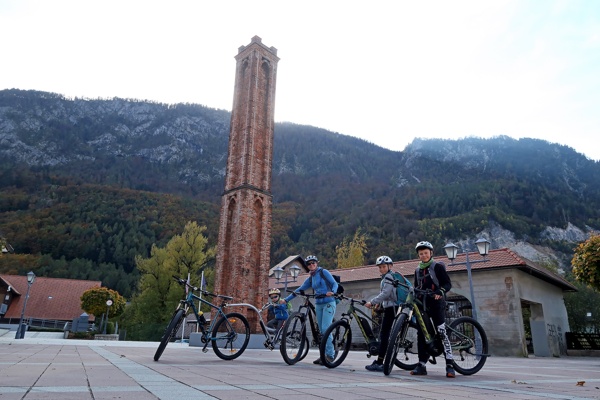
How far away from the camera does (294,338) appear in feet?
22.7

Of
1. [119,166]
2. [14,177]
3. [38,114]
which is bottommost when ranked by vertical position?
[14,177]

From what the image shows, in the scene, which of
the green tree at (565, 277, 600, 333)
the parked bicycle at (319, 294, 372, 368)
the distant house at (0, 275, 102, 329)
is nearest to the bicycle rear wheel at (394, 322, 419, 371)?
the parked bicycle at (319, 294, 372, 368)

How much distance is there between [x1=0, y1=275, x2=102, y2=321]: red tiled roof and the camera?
149 ft

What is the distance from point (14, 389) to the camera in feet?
9.39

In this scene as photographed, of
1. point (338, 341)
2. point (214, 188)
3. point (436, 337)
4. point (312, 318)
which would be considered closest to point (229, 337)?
point (312, 318)

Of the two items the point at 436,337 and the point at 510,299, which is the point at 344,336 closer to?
the point at 436,337

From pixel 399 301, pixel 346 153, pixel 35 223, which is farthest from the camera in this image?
pixel 346 153

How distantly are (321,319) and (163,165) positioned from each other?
13743cm

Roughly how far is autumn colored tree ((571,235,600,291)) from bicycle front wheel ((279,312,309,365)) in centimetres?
1393

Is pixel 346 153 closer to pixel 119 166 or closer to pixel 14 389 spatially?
pixel 119 166

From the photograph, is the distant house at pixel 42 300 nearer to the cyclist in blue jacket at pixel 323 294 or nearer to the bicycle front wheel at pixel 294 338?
the bicycle front wheel at pixel 294 338

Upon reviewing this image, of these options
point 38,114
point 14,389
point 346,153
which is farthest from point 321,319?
point 38,114

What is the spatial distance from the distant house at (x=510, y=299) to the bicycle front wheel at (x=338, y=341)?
15094mm

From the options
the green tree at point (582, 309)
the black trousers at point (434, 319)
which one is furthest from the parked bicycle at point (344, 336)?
the green tree at point (582, 309)
